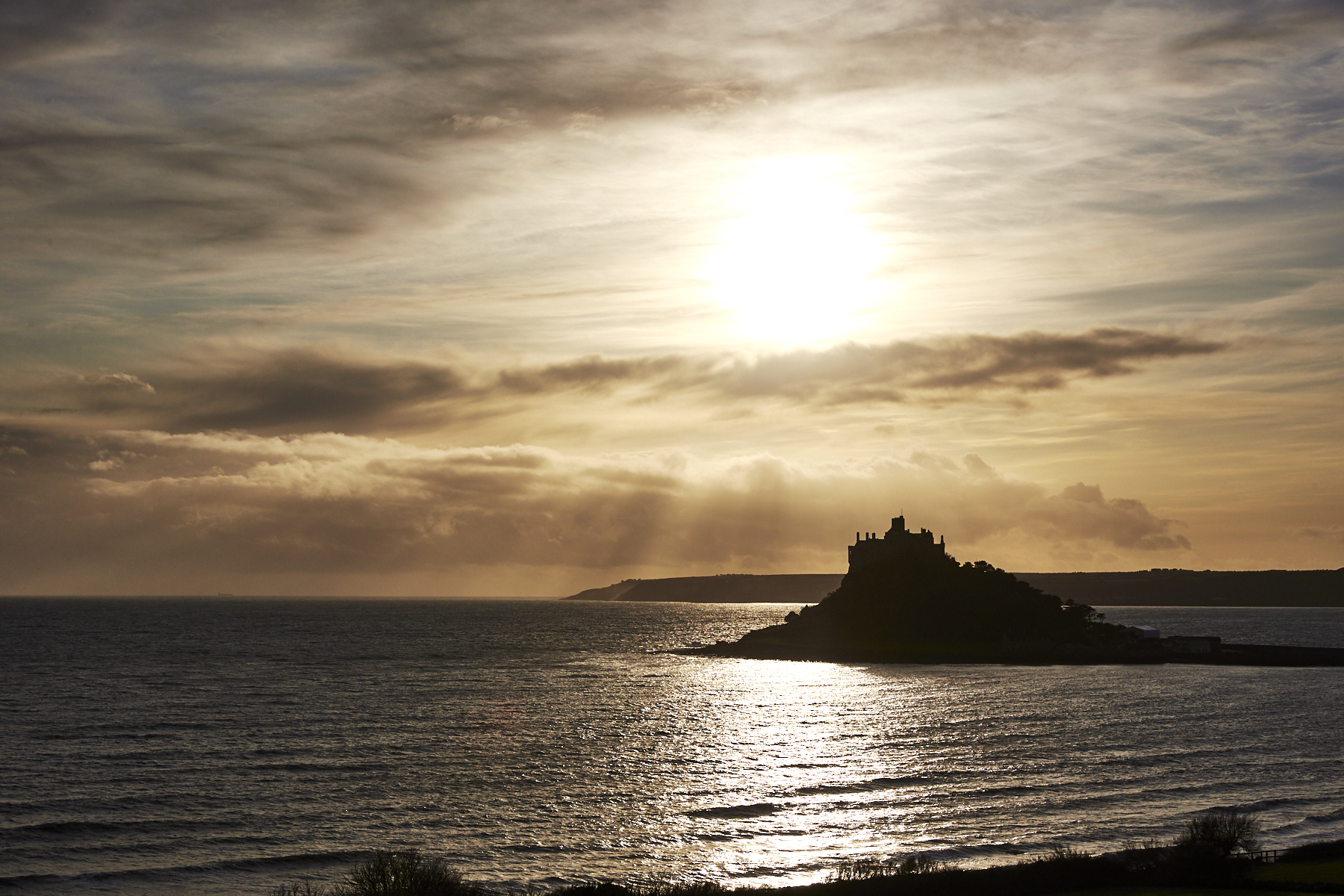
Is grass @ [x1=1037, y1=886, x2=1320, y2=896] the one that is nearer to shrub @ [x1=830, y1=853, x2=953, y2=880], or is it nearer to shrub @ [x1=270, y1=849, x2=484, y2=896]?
shrub @ [x1=830, y1=853, x2=953, y2=880]

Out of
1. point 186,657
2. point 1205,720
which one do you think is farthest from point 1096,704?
point 186,657

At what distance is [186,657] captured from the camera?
136125 mm

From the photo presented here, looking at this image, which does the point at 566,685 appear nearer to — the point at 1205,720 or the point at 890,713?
the point at 890,713

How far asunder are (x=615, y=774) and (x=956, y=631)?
388 ft

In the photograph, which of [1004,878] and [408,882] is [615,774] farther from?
[408,882]

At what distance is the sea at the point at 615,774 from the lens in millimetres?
39344

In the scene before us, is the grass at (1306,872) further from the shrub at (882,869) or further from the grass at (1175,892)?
the shrub at (882,869)

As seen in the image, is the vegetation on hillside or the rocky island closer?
the vegetation on hillside

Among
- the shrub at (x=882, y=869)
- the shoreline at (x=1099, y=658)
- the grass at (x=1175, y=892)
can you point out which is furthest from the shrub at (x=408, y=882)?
the shoreline at (x=1099, y=658)

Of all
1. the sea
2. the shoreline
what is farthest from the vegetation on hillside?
the shoreline

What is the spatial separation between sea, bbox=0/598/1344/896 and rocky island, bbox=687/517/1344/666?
36.6 m

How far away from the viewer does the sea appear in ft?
129

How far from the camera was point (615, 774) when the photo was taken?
2237 inches

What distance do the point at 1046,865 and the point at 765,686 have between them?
3118 inches
